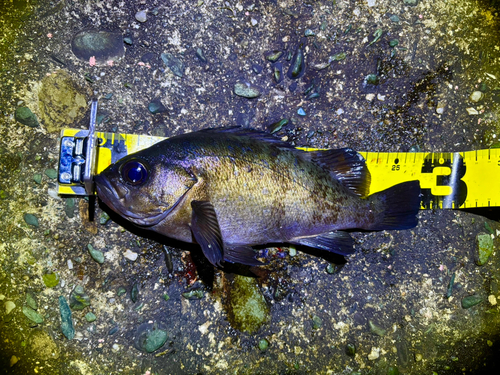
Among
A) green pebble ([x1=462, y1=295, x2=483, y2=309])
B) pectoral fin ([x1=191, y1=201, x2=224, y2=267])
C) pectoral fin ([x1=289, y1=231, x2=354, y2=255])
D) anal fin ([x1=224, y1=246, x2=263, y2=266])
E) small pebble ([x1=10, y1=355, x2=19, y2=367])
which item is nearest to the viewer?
pectoral fin ([x1=191, y1=201, x2=224, y2=267])

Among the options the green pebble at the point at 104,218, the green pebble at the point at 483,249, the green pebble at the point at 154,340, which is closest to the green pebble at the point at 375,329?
the green pebble at the point at 483,249

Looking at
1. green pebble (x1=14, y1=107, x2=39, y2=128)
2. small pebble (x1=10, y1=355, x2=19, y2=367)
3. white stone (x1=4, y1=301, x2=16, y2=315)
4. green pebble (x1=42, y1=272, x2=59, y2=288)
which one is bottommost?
small pebble (x1=10, y1=355, x2=19, y2=367)

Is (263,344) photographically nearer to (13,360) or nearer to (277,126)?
(277,126)

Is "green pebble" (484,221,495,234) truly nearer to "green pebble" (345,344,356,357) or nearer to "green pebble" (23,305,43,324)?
"green pebble" (345,344,356,357)

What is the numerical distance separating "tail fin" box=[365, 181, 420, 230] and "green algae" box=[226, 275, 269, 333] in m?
1.22

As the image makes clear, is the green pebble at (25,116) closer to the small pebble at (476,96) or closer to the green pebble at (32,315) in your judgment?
the green pebble at (32,315)

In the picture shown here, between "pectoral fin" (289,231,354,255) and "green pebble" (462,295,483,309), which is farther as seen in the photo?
"green pebble" (462,295,483,309)

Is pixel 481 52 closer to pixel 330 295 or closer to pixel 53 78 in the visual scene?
pixel 330 295

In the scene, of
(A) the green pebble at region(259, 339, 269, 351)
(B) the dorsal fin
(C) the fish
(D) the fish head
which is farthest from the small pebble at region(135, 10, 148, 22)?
(A) the green pebble at region(259, 339, 269, 351)

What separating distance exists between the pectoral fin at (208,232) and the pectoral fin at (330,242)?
0.74 meters

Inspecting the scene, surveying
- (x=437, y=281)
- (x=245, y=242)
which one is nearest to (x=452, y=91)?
(x=437, y=281)

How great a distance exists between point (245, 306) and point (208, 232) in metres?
1.04

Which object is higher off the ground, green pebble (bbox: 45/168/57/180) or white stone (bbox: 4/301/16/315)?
green pebble (bbox: 45/168/57/180)

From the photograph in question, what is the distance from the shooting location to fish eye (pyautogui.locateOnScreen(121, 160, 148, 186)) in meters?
2.38
